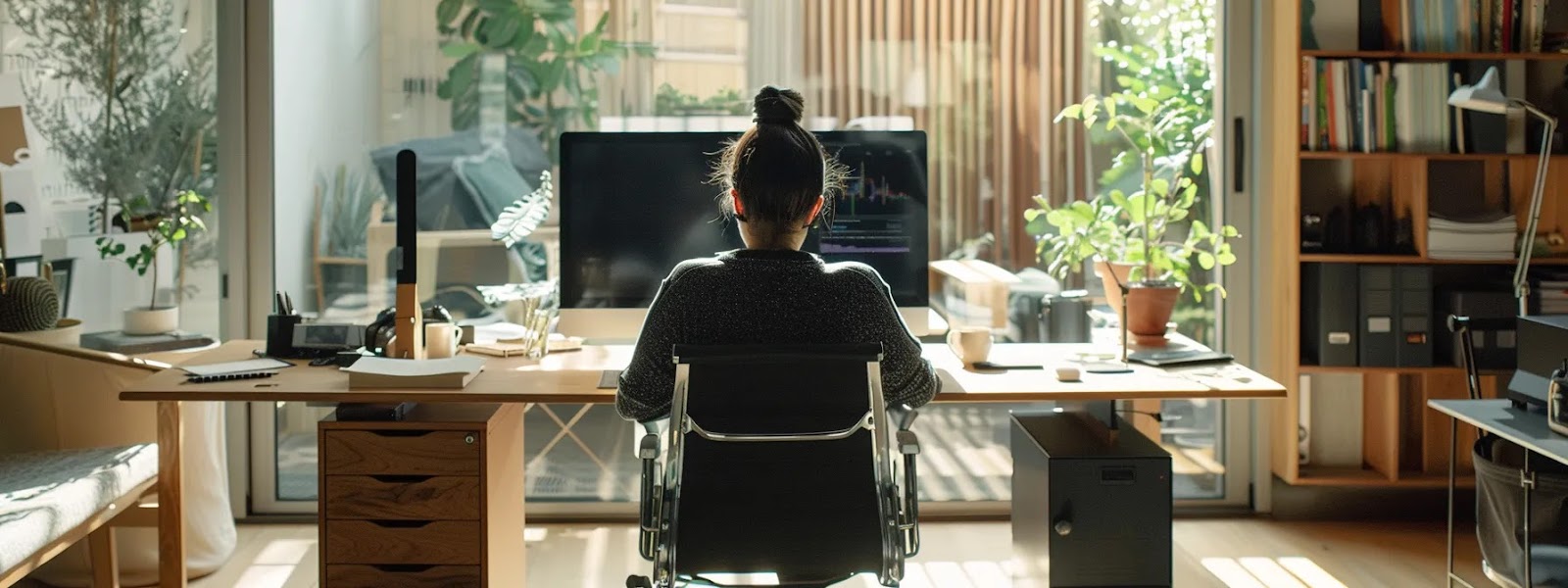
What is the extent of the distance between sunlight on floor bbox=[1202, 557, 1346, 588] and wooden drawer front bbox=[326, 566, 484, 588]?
1.96 meters

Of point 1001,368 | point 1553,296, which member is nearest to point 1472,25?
point 1553,296

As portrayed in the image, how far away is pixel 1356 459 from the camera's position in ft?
14.4

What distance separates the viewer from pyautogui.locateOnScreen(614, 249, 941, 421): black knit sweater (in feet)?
7.86

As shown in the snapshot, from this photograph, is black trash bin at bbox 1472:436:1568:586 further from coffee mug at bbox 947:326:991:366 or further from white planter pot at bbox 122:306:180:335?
white planter pot at bbox 122:306:180:335

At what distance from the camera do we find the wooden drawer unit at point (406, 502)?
2873 millimetres

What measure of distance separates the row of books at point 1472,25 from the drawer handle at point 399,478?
296 centimetres

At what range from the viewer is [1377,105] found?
13.4 feet

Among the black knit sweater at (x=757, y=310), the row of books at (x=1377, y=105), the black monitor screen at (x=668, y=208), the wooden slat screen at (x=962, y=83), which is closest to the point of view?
the black knit sweater at (x=757, y=310)

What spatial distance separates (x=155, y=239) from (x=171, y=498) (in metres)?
1.25

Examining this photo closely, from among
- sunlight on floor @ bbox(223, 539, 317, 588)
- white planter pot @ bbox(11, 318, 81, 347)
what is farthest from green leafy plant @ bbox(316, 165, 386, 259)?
sunlight on floor @ bbox(223, 539, 317, 588)

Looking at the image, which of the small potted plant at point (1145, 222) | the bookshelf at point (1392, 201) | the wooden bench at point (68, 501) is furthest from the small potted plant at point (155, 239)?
the bookshelf at point (1392, 201)

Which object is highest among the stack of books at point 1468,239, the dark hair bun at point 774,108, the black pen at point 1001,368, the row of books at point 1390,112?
the row of books at point 1390,112

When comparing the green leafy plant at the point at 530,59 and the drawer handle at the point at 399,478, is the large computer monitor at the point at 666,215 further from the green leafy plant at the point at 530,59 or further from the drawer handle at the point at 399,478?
the green leafy plant at the point at 530,59

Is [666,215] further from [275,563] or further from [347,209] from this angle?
[275,563]
